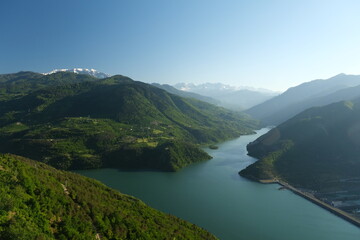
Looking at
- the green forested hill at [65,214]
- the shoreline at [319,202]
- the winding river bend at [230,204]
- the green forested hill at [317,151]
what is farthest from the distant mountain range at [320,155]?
the green forested hill at [65,214]

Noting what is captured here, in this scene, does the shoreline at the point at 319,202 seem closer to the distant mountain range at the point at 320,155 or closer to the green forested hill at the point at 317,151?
the distant mountain range at the point at 320,155

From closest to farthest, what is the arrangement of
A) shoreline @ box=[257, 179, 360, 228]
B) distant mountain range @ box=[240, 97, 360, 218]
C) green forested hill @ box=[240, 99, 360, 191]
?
shoreline @ box=[257, 179, 360, 228]
distant mountain range @ box=[240, 97, 360, 218]
green forested hill @ box=[240, 99, 360, 191]

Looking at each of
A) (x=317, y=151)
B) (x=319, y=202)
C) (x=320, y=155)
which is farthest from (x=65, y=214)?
(x=317, y=151)

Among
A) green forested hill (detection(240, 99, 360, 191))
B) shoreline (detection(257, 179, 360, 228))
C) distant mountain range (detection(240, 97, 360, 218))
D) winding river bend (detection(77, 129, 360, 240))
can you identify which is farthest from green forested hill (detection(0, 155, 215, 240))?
green forested hill (detection(240, 99, 360, 191))

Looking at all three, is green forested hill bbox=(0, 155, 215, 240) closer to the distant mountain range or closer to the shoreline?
the shoreline

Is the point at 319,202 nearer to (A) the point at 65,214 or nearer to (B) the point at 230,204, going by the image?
(B) the point at 230,204

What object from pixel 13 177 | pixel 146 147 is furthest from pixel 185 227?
pixel 146 147
